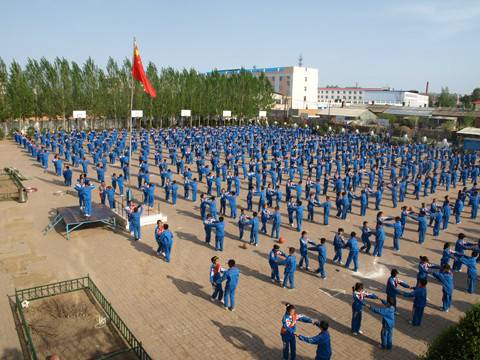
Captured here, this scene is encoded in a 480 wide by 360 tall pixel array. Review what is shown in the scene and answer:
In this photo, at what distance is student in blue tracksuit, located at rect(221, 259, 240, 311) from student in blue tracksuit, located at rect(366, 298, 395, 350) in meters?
2.92

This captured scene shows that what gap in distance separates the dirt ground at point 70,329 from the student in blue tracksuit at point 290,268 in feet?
14.0

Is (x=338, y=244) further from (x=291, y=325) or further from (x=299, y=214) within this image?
(x=291, y=325)

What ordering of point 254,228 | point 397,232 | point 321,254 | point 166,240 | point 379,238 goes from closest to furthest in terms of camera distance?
point 321,254 < point 166,240 < point 379,238 < point 254,228 < point 397,232

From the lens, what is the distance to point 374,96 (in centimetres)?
11869

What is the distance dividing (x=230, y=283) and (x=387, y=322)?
11.1 ft

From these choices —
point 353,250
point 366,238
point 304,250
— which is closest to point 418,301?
point 353,250

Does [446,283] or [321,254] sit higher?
[321,254]

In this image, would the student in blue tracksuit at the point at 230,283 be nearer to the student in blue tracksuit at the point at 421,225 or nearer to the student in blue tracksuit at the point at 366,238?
the student in blue tracksuit at the point at 366,238

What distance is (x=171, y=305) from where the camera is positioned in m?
9.44

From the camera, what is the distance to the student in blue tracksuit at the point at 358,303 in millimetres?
8242

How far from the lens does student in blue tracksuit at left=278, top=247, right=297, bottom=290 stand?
9.98 m

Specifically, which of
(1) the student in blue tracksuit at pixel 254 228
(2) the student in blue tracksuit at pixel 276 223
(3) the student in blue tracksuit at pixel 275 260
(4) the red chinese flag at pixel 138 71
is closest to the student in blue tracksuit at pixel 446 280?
(3) the student in blue tracksuit at pixel 275 260

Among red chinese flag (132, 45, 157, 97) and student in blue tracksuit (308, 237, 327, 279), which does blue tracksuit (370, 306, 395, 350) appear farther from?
red chinese flag (132, 45, 157, 97)

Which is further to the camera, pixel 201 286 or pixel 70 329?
pixel 201 286
